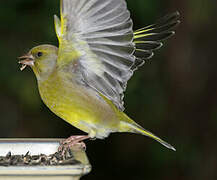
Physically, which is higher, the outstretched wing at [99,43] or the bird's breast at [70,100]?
the outstretched wing at [99,43]

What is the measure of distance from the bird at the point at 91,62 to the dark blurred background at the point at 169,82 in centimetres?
220

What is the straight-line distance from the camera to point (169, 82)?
5621 millimetres

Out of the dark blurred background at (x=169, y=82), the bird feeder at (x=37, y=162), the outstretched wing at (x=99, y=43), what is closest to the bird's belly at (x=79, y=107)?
the outstretched wing at (x=99, y=43)

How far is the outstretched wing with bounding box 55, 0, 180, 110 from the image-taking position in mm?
2678

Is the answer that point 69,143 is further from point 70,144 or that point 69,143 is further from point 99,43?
point 99,43

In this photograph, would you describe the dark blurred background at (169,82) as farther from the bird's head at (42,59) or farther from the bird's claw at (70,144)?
the bird's claw at (70,144)

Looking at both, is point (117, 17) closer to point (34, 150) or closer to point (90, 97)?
point (90, 97)

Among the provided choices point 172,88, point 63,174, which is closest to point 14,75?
point 172,88

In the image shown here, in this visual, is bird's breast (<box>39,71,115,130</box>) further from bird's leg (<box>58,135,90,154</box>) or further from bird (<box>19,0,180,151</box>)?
bird's leg (<box>58,135,90,154</box>)

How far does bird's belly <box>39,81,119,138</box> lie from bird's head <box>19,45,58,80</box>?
0.36 feet

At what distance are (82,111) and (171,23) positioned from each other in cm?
84

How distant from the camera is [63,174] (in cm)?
203

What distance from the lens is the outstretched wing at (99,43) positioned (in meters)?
2.68

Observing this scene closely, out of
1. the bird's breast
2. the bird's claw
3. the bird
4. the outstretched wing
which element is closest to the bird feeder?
the bird's claw
